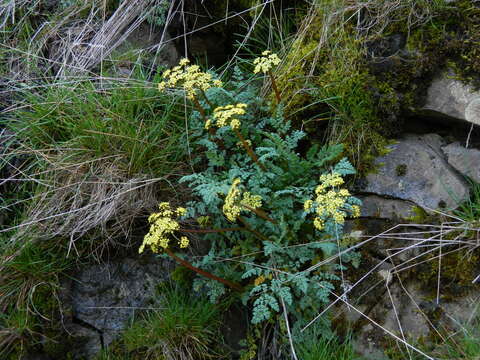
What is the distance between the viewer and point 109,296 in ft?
9.30

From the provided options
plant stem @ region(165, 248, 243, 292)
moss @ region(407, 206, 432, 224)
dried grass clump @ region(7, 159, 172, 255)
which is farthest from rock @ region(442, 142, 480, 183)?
dried grass clump @ region(7, 159, 172, 255)

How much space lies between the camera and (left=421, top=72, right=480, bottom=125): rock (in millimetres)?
2521

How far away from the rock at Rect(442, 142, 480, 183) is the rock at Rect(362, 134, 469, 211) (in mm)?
31

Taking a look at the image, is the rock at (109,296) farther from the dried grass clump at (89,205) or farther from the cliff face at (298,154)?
the dried grass clump at (89,205)

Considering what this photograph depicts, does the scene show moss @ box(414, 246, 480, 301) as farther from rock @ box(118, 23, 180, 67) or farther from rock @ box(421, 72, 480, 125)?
rock @ box(118, 23, 180, 67)

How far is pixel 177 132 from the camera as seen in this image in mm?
3033

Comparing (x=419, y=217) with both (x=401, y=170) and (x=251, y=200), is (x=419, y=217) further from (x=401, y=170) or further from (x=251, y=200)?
(x=251, y=200)

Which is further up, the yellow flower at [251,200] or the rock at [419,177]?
the yellow flower at [251,200]

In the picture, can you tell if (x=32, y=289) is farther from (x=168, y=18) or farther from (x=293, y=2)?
(x=293, y=2)

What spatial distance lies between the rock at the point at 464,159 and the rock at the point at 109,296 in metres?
1.60

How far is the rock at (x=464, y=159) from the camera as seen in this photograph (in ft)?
8.12

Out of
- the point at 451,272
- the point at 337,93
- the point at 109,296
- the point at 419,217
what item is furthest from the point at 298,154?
the point at 109,296

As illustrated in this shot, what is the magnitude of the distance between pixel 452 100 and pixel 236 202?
4.12 feet

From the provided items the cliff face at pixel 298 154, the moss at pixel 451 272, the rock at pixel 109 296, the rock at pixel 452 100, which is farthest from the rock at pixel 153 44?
the moss at pixel 451 272
